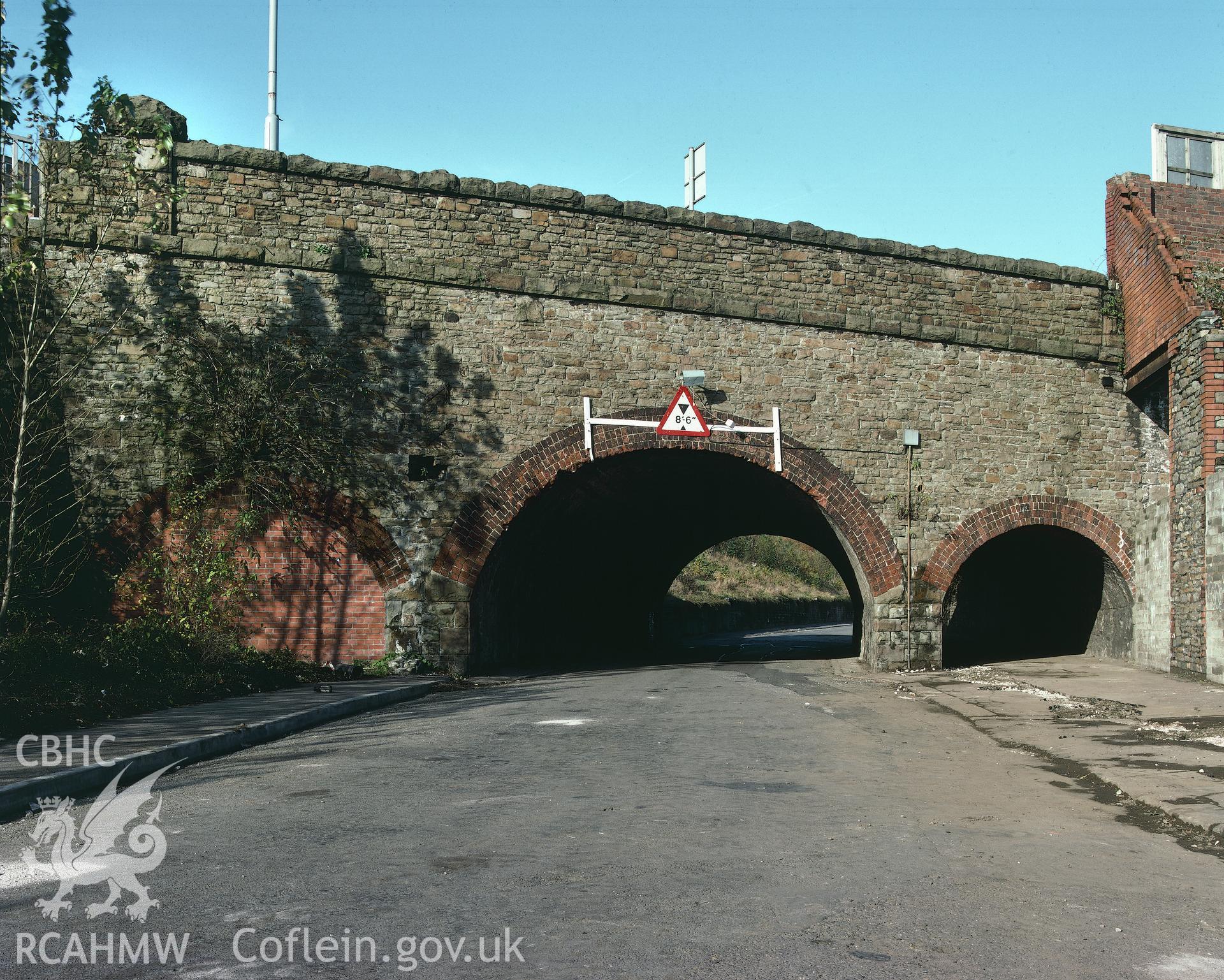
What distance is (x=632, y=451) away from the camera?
630 inches

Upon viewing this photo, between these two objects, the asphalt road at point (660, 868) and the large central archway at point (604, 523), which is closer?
the asphalt road at point (660, 868)

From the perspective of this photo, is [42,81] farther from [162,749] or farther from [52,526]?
[162,749]

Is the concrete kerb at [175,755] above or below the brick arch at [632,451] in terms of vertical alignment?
below

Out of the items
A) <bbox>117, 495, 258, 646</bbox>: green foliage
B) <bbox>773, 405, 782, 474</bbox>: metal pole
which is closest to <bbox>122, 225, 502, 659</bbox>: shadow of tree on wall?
<bbox>117, 495, 258, 646</bbox>: green foliage

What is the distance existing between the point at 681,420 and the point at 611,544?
6134 mm

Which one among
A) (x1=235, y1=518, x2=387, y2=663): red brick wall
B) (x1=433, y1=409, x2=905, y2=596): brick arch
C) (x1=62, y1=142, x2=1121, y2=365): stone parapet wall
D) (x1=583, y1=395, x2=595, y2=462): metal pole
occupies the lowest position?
(x1=235, y1=518, x2=387, y2=663): red brick wall

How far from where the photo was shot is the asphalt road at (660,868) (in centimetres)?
368

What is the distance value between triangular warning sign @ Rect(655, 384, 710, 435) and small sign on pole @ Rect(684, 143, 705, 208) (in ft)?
30.7

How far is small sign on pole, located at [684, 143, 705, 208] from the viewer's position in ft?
79.5

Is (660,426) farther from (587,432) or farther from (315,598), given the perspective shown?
(315,598)

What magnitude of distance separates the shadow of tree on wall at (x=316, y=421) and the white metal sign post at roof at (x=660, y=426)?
1.34 meters

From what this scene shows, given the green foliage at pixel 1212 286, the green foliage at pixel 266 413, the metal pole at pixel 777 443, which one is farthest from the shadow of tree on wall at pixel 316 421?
the green foliage at pixel 1212 286

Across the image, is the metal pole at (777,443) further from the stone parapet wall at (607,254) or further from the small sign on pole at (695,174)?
the small sign on pole at (695,174)

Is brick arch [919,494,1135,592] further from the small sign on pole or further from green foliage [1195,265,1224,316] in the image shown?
the small sign on pole
